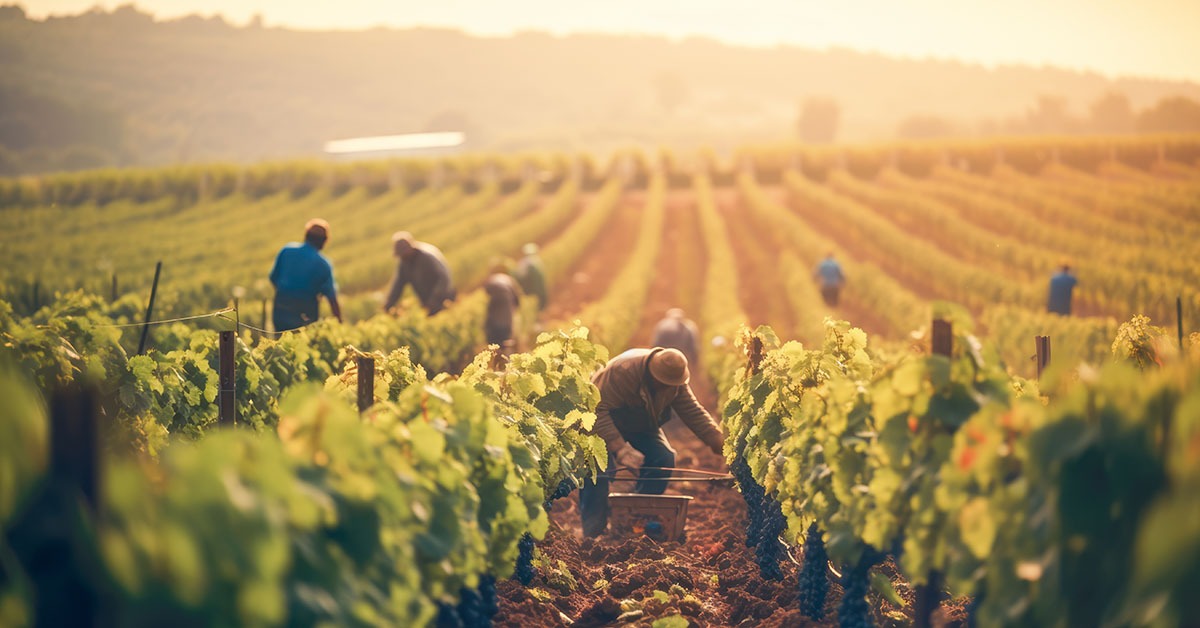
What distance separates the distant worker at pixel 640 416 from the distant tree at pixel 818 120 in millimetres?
162295

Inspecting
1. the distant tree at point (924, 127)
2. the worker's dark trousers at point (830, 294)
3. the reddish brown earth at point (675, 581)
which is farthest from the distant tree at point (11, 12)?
the distant tree at point (924, 127)

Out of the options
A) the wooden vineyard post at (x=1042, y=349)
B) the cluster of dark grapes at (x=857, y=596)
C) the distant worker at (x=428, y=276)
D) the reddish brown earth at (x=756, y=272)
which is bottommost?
the reddish brown earth at (x=756, y=272)

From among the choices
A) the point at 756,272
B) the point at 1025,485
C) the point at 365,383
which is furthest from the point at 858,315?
the point at 1025,485

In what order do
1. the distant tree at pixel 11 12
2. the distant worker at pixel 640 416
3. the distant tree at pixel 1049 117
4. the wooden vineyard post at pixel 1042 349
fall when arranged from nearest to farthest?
1. the wooden vineyard post at pixel 1042 349
2. the distant worker at pixel 640 416
3. the distant tree at pixel 11 12
4. the distant tree at pixel 1049 117

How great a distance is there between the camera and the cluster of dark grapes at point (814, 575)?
7.08 metres

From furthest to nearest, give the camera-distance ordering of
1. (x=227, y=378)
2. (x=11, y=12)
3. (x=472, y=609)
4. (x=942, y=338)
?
(x=11, y=12) → (x=227, y=378) → (x=472, y=609) → (x=942, y=338)

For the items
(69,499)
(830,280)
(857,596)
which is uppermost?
(69,499)

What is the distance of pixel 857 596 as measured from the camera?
624cm

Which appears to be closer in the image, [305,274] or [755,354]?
[755,354]

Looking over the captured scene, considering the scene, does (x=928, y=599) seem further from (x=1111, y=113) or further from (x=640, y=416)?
(x=1111, y=113)

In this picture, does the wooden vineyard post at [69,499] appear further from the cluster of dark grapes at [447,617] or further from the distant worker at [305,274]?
the distant worker at [305,274]

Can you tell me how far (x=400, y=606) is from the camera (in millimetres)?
4102

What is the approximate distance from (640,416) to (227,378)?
3.10 m

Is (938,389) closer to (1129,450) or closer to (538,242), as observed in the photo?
(1129,450)
